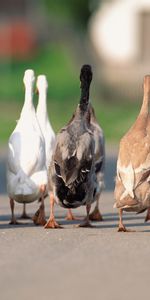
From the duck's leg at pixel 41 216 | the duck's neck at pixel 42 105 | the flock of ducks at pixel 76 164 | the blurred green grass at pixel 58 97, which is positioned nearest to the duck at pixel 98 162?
the flock of ducks at pixel 76 164

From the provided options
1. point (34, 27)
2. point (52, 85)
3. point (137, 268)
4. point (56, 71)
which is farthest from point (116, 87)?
point (137, 268)

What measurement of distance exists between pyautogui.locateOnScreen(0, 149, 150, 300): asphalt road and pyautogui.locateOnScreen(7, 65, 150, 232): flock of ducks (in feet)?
1.17

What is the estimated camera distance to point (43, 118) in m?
18.1

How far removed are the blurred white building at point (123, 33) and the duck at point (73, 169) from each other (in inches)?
1612

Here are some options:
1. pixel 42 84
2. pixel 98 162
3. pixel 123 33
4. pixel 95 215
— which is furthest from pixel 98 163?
pixel 123 33

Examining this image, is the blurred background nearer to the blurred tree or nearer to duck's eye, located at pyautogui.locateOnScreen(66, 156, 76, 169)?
the blurred tree

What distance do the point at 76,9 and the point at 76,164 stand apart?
45.7 m

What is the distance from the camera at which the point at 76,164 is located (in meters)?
15.6

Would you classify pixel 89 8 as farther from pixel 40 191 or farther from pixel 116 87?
pixel 40 191

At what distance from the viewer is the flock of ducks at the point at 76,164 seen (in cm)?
1517

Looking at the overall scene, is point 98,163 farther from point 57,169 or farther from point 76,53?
point 76,53

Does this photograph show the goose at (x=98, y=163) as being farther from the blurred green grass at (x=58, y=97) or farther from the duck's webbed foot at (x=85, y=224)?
the blurred green grass at (x=58, y=97)

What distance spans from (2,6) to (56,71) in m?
12.5

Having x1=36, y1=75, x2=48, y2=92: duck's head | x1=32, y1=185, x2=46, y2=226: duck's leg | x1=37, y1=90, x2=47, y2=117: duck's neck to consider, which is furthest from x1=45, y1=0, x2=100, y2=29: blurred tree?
x1=32, y1=185, x2=46, y2=226: duck's leg
